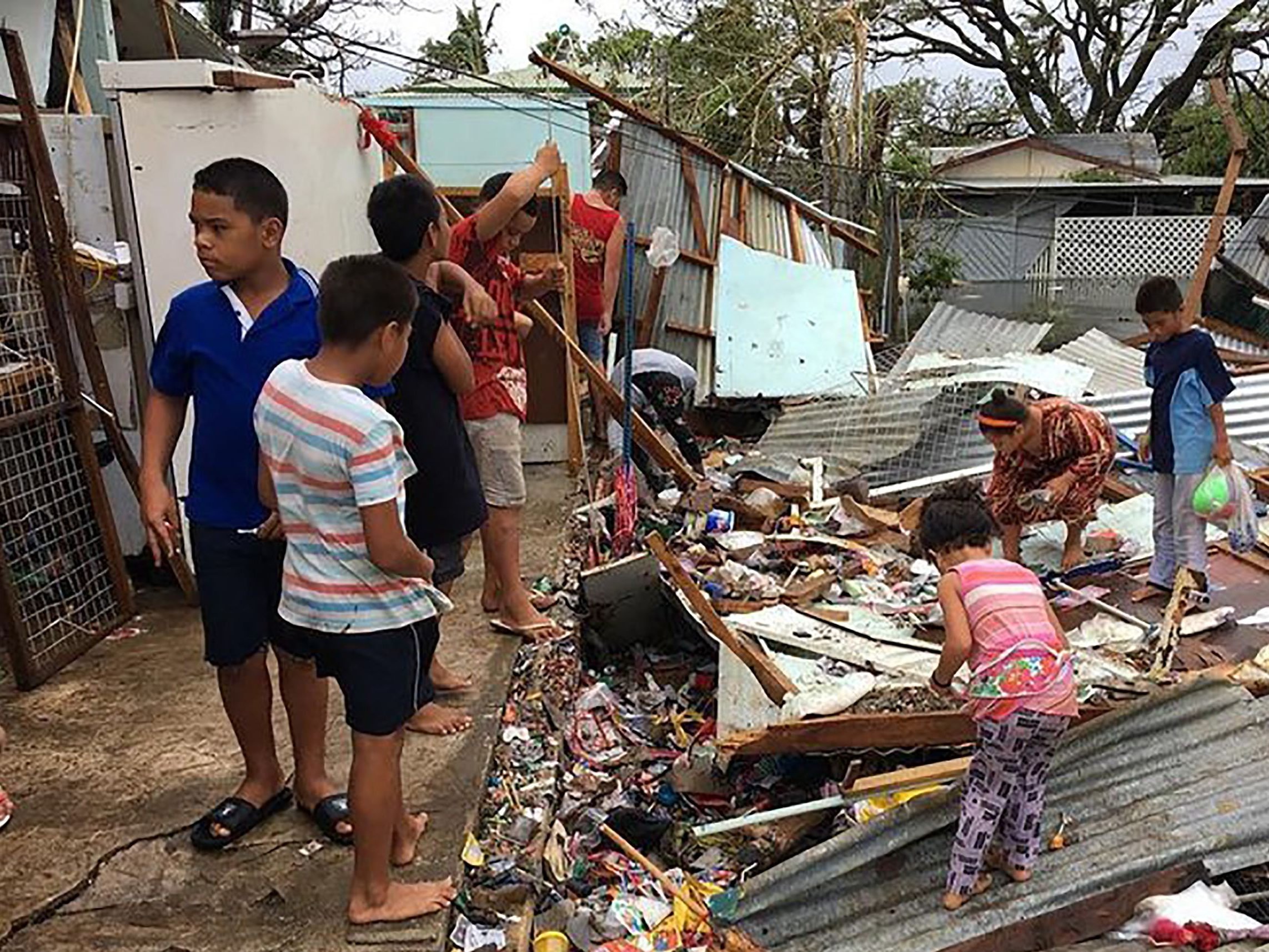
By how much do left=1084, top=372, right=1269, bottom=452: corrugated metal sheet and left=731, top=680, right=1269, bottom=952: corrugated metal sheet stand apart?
12.7ft

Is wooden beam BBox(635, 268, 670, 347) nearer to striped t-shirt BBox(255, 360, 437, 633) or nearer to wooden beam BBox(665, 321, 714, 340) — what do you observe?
wooden beam BBox(665, 321, 714, 340)

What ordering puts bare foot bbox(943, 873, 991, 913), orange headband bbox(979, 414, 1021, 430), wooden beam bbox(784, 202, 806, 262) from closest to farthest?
bare foot bbox(943, 873, 991, 913)
orange headband bbox(979, 414, 1021, 430)
wooden beam bbox(784, 202, 806, 262)

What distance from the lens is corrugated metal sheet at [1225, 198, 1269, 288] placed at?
1441cm

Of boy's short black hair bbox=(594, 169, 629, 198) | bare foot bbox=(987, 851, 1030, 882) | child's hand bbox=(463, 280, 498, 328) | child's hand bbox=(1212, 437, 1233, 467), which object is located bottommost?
bare foot bbox=(987, 851, 1030, 882)

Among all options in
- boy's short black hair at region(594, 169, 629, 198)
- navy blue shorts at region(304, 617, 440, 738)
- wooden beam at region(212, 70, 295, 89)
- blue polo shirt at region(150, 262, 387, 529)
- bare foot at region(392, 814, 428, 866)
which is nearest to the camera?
navy blue shorts at region(304, 617, 440, 738)

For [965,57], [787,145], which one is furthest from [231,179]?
[965,57]

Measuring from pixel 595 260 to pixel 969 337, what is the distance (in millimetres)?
4444

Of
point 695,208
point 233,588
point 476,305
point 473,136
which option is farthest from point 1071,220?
point 233,588

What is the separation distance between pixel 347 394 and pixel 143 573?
293 centimetres

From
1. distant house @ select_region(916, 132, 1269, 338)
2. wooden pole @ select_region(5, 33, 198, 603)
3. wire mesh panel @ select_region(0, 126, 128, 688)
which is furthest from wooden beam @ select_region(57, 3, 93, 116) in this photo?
distant house @ select_region(916, 132, 1269, 338)

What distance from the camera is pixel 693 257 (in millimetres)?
9094

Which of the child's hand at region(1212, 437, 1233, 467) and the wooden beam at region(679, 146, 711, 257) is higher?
the wooden beam at region(679, 146, 711, 257)

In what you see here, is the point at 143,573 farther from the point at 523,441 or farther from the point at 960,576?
the point at 960,576

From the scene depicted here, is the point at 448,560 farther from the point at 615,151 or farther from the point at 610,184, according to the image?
the point at 615,151
